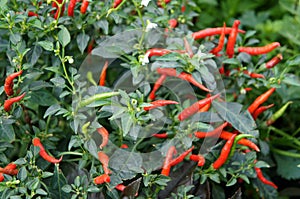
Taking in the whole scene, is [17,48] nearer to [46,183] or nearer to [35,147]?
[35,147]

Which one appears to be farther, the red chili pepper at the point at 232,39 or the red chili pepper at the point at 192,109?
the red chili pepper at the point at 232,39

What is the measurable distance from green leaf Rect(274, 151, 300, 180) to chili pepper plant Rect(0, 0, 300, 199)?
7.5 inches

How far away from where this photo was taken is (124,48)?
1763mm

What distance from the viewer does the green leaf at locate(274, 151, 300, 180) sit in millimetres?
2141

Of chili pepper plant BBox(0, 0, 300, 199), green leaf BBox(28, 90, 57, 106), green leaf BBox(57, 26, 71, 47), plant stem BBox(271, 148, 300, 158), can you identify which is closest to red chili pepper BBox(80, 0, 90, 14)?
chili pepper plant BBox(0, 0, 300, 199)

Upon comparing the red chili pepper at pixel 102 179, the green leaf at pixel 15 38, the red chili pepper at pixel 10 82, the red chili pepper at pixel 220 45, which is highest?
the green leaf at pixel 15 38

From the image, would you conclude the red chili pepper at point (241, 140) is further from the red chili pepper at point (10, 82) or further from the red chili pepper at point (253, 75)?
the red chili pepper at point (10, 82)

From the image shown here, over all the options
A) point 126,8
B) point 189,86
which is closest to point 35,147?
point 189,86

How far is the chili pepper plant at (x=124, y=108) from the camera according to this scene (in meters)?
1.59

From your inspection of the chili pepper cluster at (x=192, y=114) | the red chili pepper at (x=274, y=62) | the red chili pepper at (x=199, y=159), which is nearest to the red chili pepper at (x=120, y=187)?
the chili pepper cluster at (x=192, y=114)

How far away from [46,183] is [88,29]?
0.59 metres

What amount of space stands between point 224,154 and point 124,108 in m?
0.42

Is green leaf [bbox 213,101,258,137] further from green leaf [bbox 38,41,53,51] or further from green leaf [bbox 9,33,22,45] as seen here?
green leaf [bbox 9,33,22,45]

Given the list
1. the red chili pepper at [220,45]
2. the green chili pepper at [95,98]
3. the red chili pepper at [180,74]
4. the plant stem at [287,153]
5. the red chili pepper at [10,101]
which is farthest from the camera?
the plant stem at [287,153]
